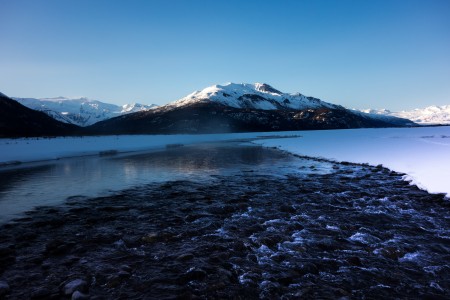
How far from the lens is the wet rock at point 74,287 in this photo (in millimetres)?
7454

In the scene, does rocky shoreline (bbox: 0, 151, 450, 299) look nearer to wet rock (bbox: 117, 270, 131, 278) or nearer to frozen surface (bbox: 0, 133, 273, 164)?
wet rock (bbox: 117, 270, 131, 278)

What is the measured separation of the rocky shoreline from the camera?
7613 millimetres

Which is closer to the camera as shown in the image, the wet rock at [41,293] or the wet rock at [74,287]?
the wet rock at [41,293]

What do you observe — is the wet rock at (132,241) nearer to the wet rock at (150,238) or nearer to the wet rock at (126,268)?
the wet rock at (150,238)

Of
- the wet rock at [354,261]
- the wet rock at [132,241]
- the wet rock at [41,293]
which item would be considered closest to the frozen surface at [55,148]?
the wet rock at [132,241]

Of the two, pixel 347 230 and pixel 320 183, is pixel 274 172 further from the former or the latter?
pixel 347 230

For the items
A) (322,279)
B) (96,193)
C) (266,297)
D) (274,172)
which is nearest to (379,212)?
(322,279)

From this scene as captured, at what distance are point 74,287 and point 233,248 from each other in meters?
5.10

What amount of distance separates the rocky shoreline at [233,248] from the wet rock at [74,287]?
0.03 meters

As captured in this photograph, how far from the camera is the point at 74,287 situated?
7590mm

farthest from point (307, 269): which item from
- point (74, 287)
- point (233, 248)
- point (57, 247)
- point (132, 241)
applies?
point (57, 247)

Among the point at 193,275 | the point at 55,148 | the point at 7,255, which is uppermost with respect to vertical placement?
the point at 55,148

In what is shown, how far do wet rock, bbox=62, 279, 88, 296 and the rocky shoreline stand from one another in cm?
3

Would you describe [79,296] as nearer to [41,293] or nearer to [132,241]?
[41,293]
